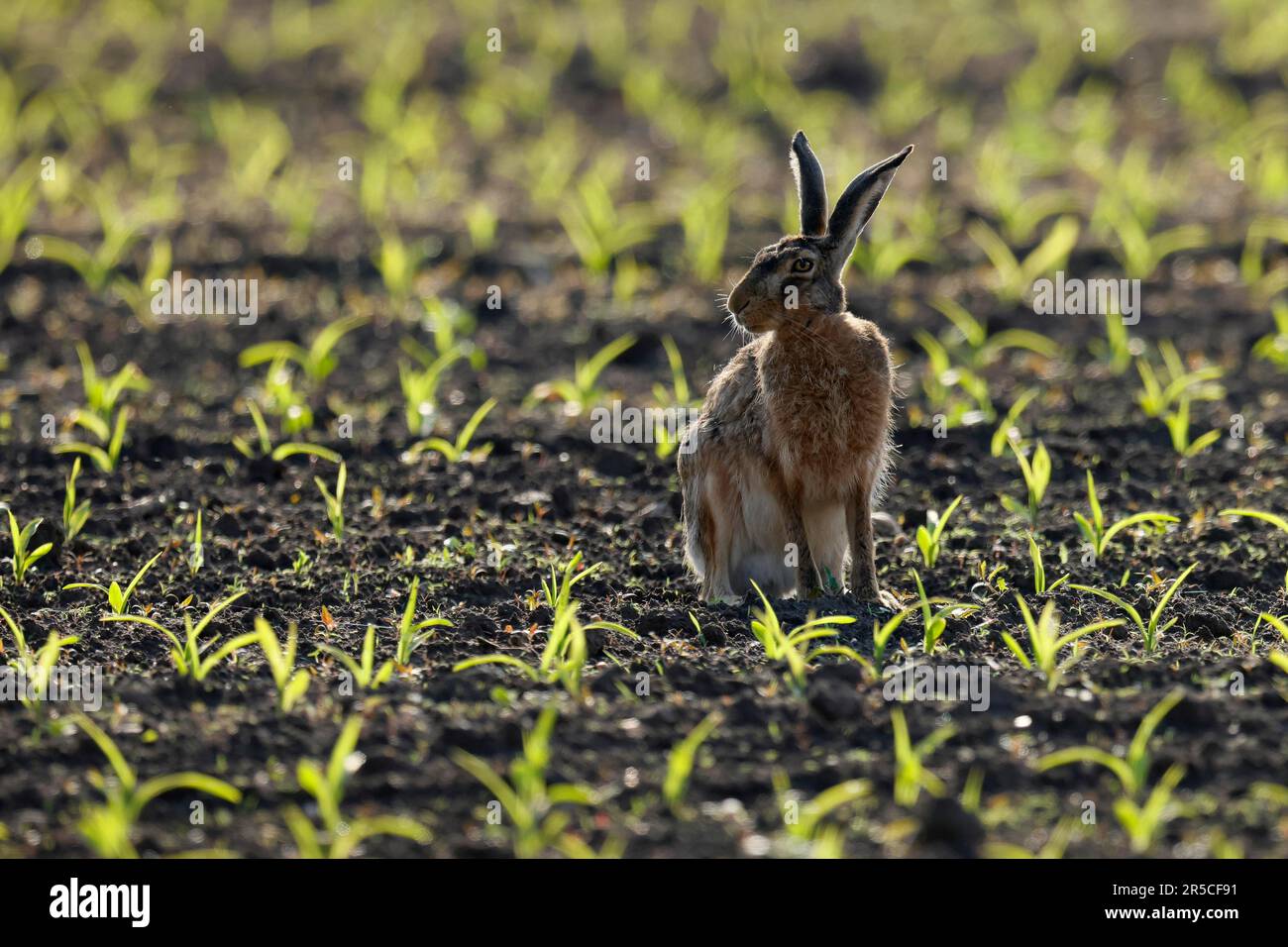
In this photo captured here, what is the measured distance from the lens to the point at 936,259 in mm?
10609

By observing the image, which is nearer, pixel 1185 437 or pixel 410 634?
pixel 410 634

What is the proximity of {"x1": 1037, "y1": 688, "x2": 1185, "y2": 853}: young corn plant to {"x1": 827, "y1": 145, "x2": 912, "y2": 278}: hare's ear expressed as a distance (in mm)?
1883

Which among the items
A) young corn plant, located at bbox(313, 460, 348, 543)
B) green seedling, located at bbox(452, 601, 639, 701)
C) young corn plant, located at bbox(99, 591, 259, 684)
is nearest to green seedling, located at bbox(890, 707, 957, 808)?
green seedling, located at bbox(452, 601, 639, 701)

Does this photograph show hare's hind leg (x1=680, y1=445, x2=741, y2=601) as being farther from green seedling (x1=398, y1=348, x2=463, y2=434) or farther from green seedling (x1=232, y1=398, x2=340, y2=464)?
green seedling (x1=398, y1=348, x2=463, y2=434)

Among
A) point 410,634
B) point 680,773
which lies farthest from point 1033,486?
point 680,773

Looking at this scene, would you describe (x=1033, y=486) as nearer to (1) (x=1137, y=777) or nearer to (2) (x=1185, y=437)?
(2) (x=1185, y=437)

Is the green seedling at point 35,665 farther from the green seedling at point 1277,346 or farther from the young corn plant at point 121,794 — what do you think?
the green seedling at point 1277,346

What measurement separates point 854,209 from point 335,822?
271 centimetres

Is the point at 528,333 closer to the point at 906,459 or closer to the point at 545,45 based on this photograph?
the point at 906,459

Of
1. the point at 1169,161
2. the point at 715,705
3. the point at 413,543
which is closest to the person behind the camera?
the point at 715,705

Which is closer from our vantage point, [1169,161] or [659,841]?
[659,841]

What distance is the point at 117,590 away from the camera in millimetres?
6086

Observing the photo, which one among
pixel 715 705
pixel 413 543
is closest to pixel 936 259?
pixel 413 543
